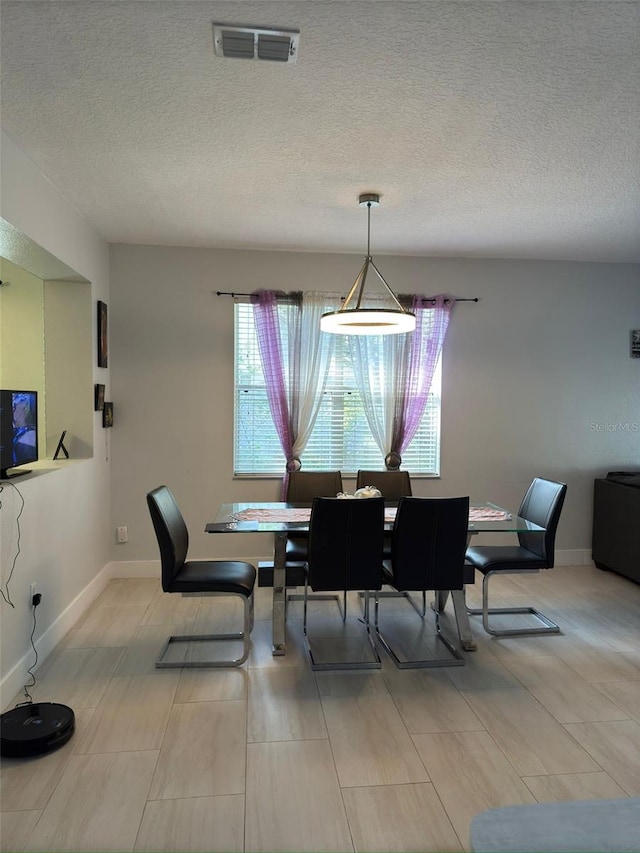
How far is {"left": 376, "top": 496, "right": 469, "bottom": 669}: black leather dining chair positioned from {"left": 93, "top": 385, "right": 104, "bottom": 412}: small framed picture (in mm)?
2292

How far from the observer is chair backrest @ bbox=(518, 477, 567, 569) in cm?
354

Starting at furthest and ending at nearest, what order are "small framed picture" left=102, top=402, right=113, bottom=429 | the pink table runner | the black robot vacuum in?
"small framed picture" left=102, top=402, right=113, bottom=429 < the pink table runner < the black robot vacuum

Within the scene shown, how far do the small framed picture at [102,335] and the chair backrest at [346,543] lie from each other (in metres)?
2.18

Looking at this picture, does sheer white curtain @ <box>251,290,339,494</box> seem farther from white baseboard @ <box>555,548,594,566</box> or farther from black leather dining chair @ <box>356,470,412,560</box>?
white baseboard @ <box>555,548,594,566</box>

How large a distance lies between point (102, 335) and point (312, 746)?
3106mm

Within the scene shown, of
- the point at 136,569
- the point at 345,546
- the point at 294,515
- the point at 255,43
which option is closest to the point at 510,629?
the point at 345,546

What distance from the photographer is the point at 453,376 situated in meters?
4.92

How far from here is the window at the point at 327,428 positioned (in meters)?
4.77

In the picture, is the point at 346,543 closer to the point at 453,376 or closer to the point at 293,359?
the point at 293,359

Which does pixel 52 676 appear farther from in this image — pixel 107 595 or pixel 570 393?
pixel 570 393

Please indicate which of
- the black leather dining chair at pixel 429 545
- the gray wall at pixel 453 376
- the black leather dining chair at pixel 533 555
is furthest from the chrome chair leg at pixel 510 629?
the gray wall at pixel 453 376

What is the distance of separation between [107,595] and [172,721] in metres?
1.87

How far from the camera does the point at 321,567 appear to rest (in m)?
3.06

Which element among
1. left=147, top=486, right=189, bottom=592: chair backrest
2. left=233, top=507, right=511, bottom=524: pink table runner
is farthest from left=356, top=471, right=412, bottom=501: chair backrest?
left=147, top=486, right=189, bottom=592: chair backrest
